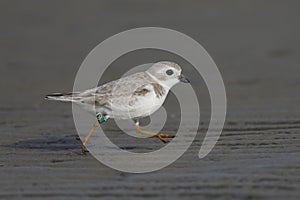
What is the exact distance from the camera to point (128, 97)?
8.57m

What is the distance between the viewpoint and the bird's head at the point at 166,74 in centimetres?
902

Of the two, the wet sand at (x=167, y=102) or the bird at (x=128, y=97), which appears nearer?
the wet sand at (x=167, y=102)

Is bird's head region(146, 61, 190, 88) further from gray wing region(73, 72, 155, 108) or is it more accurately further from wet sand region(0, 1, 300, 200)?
wet sand region(0, 1, 300, 200)

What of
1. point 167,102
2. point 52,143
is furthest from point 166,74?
point 167,102

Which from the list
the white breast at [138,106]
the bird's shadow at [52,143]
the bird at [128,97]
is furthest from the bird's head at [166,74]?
the bird's shadow at [52,143]

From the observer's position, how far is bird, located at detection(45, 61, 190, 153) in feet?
28.0

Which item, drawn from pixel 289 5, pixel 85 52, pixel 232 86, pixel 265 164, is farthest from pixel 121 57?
pixel 265 164

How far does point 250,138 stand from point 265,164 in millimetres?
1383

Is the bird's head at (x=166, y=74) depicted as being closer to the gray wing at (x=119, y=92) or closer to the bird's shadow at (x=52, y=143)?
the gray wing at (x=119, y=92)

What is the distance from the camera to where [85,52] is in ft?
51.8

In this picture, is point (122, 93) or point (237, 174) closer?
point (237, 174)

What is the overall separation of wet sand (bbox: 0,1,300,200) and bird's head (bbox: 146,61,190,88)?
0.81 metres

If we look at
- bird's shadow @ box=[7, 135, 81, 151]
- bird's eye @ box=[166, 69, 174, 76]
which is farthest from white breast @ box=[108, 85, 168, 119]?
bird's shadow @ box=[7, 135, 81, 151]

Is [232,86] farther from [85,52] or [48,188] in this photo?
[48,188]
